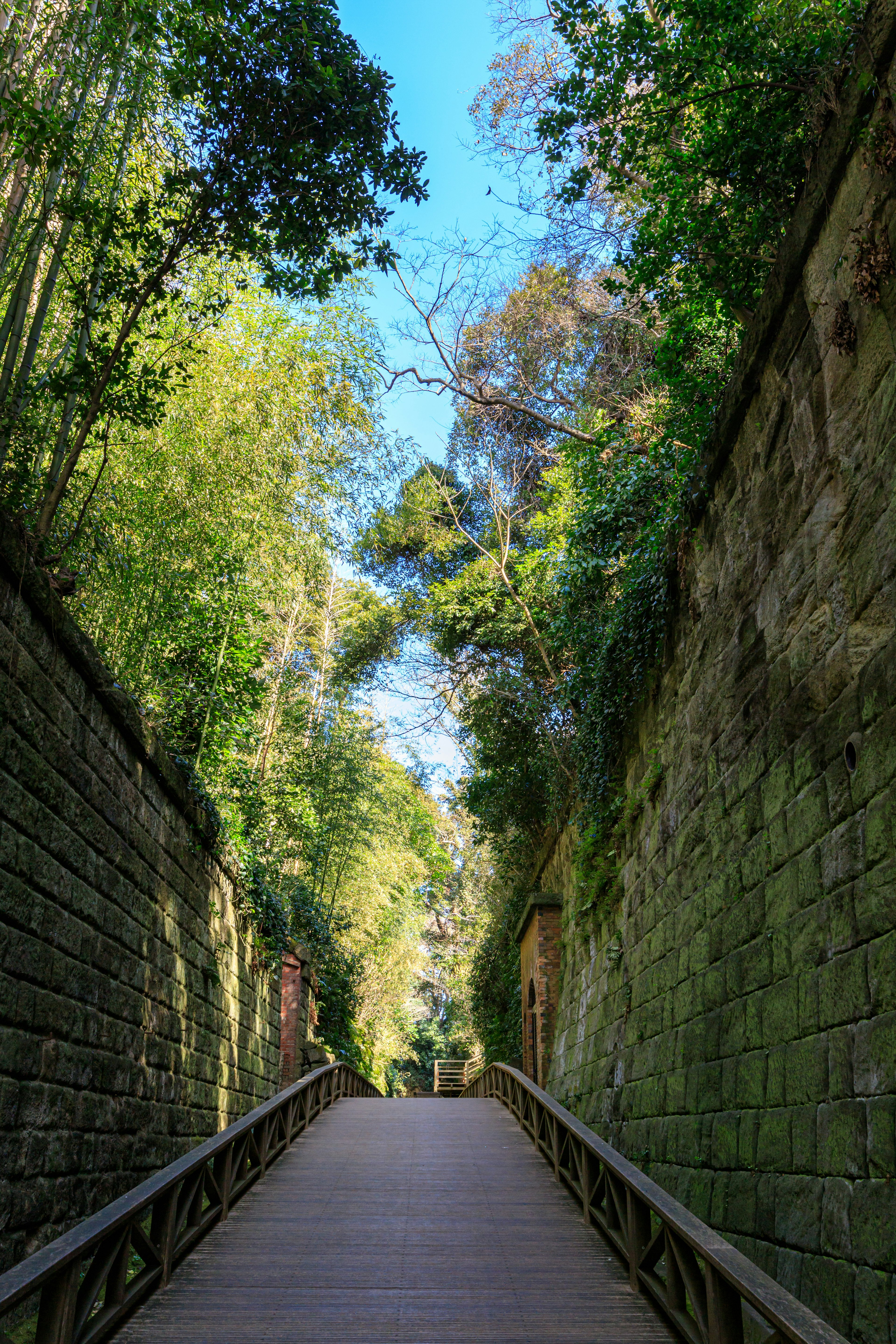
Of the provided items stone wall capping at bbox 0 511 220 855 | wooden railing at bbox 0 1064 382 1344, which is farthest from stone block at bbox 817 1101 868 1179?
stone wall capping at bbox 0 511 220 855

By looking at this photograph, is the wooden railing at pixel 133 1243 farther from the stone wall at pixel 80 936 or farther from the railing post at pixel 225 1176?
the stone wall at pixel 80 936

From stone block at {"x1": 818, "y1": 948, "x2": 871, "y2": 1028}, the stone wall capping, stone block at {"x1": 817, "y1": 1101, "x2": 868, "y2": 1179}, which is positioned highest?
the stone wall capping

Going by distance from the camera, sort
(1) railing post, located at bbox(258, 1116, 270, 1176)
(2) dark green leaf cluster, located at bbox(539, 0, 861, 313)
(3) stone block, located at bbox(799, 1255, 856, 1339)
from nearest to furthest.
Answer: (3) stone block, located at bbox(799, 1255, 856, 1339)
(2) dark green leaf cluster, located at bbox(539, 0, 861, 313)
(1) railing post, located at bbox(258, 1116, 270, 1176)

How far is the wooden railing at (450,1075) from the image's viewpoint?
27.9 meters

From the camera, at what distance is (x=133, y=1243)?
13.7 feet

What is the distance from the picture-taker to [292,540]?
33.2 ft

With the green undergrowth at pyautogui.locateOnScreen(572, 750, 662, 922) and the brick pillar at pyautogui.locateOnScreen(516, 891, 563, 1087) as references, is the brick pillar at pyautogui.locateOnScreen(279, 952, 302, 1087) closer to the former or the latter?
the brick pillar at pyautogui.locateOnScreen(516, 891, 563, 1087)

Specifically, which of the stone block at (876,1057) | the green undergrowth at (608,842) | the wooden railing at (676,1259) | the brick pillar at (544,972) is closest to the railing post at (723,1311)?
the wooden railing at (676,1259)

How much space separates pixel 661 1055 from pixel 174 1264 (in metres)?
2.90

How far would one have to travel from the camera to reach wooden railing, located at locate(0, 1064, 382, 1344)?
9.55 ft

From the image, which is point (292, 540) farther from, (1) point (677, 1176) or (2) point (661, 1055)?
(1) point (677, 1176)

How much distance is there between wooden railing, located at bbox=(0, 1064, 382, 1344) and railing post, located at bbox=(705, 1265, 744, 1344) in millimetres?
2066

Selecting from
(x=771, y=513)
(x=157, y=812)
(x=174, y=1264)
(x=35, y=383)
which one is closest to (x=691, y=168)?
(x=771, y=513)

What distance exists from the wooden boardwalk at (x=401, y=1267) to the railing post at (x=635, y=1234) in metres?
0.08
